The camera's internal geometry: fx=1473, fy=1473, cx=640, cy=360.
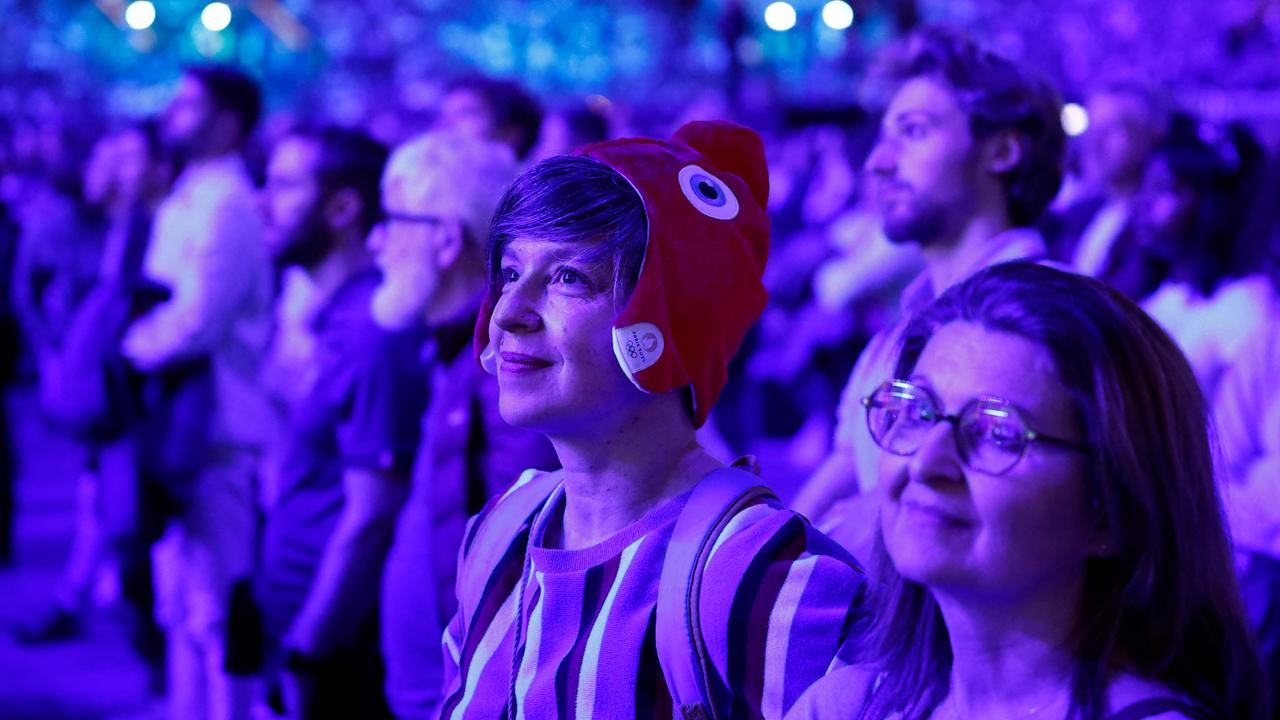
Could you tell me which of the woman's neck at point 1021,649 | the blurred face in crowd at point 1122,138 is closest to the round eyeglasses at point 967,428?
the woman's neck at point 1021,649

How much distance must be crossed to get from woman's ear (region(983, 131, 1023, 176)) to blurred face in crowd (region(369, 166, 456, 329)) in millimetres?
1239

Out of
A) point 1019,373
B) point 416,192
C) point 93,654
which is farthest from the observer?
point 93,654

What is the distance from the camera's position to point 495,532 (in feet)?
6.91

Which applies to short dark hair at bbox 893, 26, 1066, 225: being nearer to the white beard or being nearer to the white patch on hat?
the white beard

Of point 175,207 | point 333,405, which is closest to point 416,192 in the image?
point 333,405

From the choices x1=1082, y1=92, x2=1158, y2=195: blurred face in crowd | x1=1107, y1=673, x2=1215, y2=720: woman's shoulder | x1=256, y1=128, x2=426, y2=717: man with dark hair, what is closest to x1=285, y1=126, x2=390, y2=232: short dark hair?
x1=256, y1=128, x2=426, y2=717: man with dark hair

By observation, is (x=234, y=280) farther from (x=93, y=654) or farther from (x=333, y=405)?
(x=93, y=654)

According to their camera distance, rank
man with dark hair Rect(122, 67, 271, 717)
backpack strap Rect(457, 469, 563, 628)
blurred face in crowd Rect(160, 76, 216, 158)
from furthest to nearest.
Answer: blurred face in crowd Rect(160, 76, 216, 158) < man with dark hair Rect(122, 67, 271, 717) < backpack strap Rect(457, 469, 563, 628)

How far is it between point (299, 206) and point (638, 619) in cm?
255

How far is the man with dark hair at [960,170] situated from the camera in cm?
298

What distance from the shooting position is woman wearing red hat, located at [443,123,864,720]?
5.71ft

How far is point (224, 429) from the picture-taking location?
4402 millimetres

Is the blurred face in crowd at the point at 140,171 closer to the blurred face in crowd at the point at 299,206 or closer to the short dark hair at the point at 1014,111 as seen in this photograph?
the blurred face in crowd at the point at 299,206

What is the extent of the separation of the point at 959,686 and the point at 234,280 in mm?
3375
